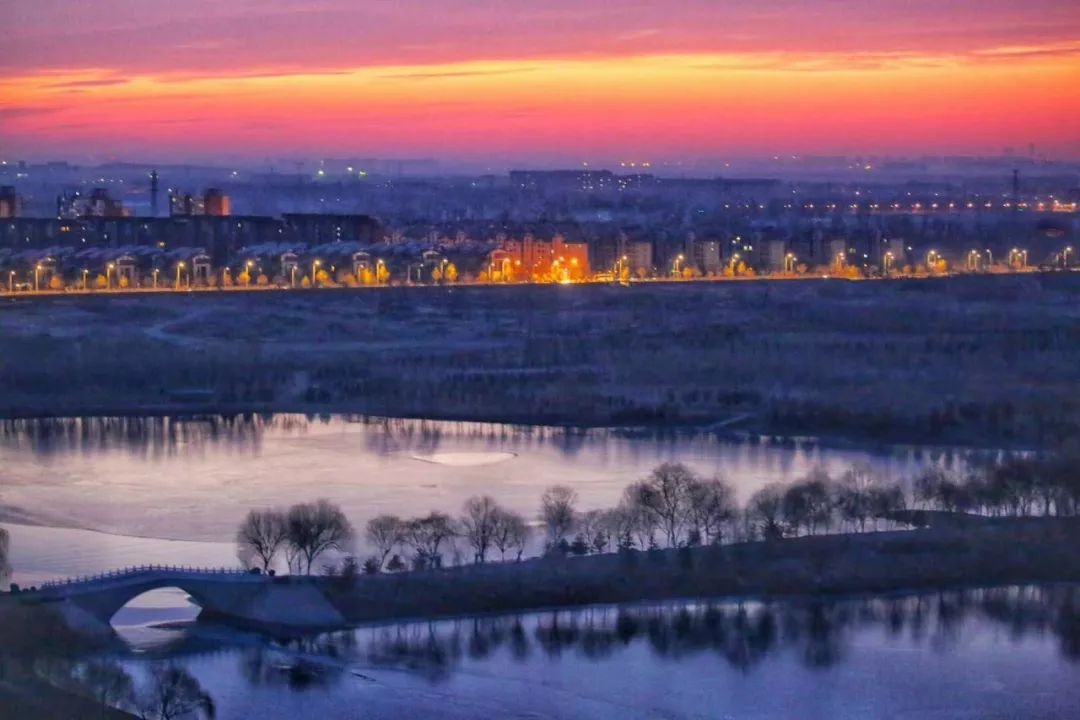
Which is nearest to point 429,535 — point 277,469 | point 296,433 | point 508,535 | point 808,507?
point 508,535

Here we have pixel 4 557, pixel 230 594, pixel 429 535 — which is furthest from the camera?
pixel 429 535

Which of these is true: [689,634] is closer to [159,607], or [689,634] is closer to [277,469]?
[159,607]

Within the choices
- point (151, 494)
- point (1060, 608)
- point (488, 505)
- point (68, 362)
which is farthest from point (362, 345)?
point (1060, 608)

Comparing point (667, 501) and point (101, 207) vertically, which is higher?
point (101, 207)

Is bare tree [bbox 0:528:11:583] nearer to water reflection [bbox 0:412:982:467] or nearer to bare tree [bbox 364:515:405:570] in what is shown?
bare tree [bbox 364:515:405:570]

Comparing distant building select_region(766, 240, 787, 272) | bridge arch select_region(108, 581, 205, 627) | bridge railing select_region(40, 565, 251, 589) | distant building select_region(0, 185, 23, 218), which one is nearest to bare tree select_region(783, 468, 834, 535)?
bridge railing select_region(40, 565, 251, 589)
